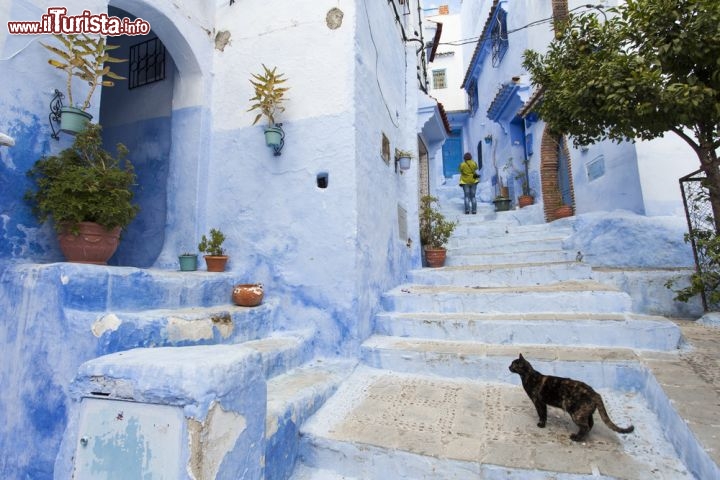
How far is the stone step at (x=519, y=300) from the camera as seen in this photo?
411cm

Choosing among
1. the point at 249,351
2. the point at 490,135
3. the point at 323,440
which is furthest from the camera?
the point at 490,135

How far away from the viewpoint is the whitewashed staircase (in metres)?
2.37

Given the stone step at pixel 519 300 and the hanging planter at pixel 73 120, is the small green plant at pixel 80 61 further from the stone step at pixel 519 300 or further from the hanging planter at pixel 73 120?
the stone step at pixel 519 300

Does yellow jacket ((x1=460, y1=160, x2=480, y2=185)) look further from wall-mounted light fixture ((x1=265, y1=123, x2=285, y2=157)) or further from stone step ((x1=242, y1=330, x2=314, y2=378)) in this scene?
stone step ((x1=242, y1=330, x2=314, y2=378))

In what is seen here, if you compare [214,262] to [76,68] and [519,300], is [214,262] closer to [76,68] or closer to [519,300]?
[76,68]

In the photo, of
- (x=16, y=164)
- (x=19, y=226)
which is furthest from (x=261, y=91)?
(x=19, y=226)

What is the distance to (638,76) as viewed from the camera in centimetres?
369

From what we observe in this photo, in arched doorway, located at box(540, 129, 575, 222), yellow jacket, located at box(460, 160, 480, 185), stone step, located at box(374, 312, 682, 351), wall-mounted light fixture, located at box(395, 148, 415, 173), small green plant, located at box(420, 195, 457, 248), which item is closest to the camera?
stone step, located at box(374, 312, 682, 351)

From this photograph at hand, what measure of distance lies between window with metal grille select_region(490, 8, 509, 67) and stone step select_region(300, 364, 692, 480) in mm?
13594

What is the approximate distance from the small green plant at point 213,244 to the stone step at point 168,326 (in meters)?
0.82

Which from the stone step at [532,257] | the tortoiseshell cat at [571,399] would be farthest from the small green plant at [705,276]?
the tortoiseshell cat at [571,399]

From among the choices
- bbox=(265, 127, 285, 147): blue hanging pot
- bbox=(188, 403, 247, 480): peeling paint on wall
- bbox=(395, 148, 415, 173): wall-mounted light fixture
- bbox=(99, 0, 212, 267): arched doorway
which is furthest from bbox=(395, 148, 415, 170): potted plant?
bbox=(188, 403, 247, 480): peeling paint on wall

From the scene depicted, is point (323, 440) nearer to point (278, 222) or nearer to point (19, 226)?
point (278, 222)

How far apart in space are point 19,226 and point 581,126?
6113 millimetres
